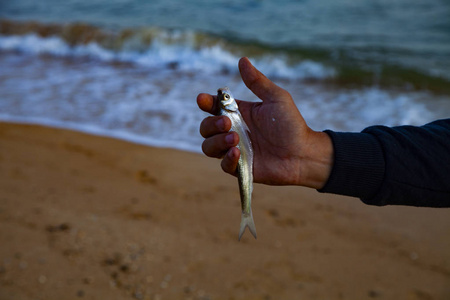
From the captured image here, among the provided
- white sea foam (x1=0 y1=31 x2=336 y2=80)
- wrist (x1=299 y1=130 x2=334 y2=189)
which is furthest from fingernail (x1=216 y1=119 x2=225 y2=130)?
white sea foam (x1=0 y1=31 x2=336 y2=80)

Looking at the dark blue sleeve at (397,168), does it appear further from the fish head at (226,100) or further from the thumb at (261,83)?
the fish head at (226,100)

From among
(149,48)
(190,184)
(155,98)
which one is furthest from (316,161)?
(149,48)

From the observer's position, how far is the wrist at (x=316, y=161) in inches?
97.4

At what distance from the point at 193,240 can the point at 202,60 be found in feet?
26.7

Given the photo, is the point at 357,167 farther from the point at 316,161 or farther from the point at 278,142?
the point at 278,142

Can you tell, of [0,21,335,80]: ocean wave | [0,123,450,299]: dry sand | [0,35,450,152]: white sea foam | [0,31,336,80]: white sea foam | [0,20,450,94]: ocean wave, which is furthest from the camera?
[0,21,335,80]: ocean wave

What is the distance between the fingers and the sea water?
365 centimetres

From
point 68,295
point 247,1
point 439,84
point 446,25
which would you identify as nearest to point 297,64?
point 439,84

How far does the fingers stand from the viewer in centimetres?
232

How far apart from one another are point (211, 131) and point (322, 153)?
2.10 feet

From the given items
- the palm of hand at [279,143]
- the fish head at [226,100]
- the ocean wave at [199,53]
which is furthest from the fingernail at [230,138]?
the ocean wave at [199,53]

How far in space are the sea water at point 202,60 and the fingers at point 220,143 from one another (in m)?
3.65

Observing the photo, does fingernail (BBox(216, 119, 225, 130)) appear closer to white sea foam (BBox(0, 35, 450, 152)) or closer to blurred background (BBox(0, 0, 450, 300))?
blurred background (BBox(0, 0, 450, 300))

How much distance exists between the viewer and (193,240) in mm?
4152
